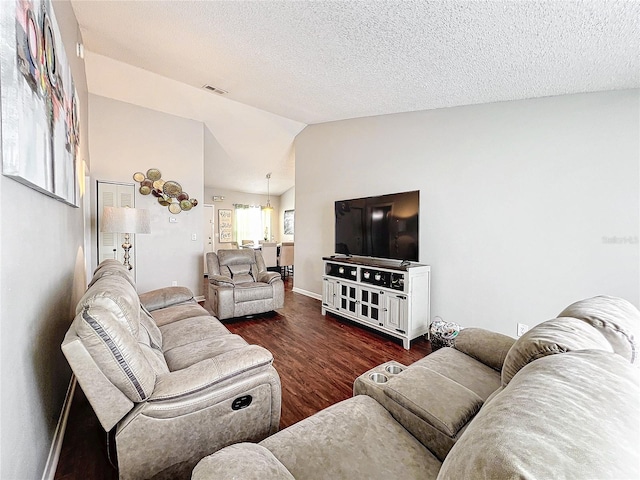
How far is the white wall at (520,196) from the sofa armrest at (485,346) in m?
1.40

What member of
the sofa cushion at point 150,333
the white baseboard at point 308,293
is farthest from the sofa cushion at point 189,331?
the white baseboard at point 308,293

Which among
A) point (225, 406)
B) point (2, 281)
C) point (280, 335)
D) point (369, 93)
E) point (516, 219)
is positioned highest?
point (369, 93)

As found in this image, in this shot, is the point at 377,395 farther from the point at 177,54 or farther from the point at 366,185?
the point at 177,54

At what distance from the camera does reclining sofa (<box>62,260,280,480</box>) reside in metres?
1.10

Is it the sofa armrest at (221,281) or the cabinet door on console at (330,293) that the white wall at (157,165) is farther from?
the cabinet door on console at (330,293)

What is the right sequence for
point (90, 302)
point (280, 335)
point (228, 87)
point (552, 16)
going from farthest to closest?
point (228, 87) → point (280, 335) → point (552, 16) → point (90, 302)

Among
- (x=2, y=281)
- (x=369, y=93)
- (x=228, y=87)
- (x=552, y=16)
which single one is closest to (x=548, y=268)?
(x=552, y=16)

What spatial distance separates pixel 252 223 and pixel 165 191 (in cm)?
461

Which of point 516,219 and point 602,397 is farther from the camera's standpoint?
point 516,219

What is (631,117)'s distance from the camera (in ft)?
7.41

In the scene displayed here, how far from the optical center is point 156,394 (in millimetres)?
1212

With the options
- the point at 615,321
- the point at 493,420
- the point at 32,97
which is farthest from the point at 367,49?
the point at 493,420

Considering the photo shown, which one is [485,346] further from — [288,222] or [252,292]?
[288,222]

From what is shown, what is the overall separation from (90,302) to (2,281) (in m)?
0.32
